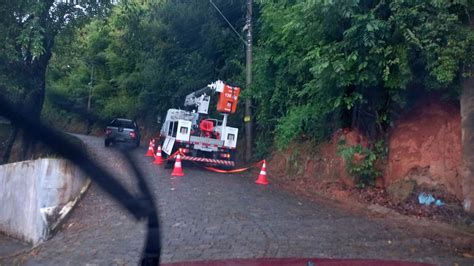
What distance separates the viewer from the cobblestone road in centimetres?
778

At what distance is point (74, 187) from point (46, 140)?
26.9 ft

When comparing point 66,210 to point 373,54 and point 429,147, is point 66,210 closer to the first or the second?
point 373,54

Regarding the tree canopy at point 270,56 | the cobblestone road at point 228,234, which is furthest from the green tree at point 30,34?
the cobblestone road at point 228,234

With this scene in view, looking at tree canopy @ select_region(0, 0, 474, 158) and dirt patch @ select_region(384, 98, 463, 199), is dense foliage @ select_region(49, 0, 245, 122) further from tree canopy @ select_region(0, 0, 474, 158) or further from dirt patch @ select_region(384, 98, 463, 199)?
dirt patch @ select_region(384, 98, 463, 199)

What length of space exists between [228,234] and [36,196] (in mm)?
4034

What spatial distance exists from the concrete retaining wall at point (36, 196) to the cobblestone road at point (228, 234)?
39cm

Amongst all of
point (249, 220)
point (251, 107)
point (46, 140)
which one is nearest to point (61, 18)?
point (251, 107)

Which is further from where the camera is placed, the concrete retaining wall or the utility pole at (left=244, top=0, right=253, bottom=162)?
the utility pole at (left=244, top=0, right=253, bottom=162)

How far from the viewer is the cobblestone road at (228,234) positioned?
778 cm

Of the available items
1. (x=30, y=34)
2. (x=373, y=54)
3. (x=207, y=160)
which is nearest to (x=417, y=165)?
(x=373, y=54)

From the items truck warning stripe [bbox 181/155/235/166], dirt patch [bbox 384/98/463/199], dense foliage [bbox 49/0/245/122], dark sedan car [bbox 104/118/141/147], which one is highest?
dense foliage [bbox 49/0/245/122]

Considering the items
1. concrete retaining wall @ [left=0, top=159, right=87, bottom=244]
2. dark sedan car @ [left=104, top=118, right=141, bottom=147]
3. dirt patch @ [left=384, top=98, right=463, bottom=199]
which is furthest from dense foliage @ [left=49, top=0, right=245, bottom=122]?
→ dirt patch @ [left=384, top=98, right=463, bottom=199]

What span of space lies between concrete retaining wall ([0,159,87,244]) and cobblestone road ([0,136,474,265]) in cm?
39

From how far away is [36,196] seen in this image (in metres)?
10.5
